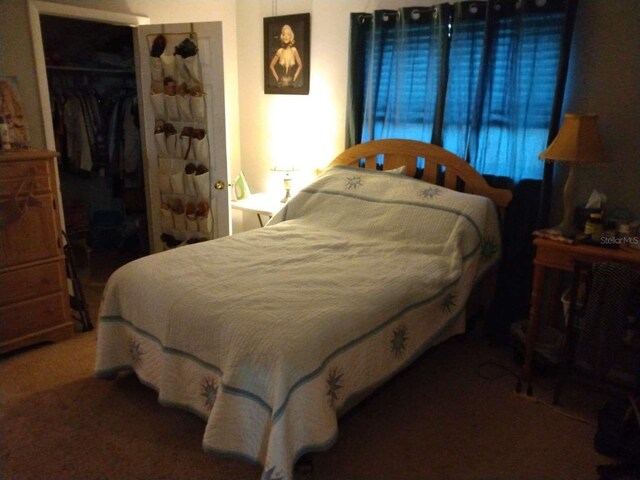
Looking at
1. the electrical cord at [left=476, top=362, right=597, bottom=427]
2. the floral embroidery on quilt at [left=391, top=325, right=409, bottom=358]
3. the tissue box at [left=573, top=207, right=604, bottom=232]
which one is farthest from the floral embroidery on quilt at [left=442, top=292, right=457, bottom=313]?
the tissue box at [left=573, top=207, right=604, bottom=232]

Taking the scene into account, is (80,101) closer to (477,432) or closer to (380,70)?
(380,70)

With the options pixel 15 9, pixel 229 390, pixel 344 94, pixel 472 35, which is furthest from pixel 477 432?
pixel 15 9

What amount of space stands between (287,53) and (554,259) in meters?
2.48

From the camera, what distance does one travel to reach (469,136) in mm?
2869

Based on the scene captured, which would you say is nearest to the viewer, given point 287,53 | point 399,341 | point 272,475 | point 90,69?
point 272,475

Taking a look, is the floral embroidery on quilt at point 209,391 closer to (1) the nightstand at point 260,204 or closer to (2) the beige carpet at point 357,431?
(2) the beige carpet at point 357,431

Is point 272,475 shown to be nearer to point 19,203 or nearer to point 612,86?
point 19,203

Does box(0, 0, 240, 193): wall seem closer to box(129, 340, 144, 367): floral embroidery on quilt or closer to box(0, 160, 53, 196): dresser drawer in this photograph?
box(0, 160, 53, 196): dresser drawer

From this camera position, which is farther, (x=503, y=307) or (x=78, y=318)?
(x=78, y=318)

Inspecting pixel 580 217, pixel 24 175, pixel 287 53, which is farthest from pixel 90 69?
pixel 580 217

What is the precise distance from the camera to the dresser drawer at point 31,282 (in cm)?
258

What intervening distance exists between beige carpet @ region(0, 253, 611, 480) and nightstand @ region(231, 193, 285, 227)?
5.01ft

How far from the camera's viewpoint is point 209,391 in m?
1.85

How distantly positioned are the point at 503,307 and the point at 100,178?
371 cm
